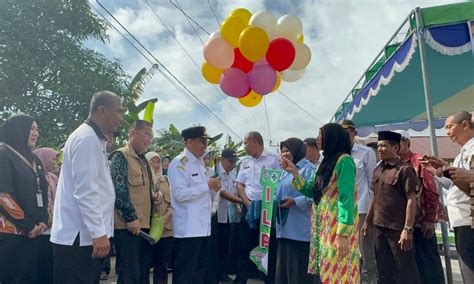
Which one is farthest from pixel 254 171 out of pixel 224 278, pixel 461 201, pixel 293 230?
pixel 461 201

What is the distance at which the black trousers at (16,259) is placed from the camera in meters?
2.99

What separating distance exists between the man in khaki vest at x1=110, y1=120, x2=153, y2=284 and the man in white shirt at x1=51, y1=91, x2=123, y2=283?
634 millimetres

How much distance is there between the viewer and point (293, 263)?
3.66m

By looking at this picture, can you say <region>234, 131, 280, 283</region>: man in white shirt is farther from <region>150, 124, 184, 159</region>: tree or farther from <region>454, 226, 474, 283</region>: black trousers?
<region>150, 124, 184, 159</region>: tree

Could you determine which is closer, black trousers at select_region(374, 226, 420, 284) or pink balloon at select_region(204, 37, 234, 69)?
black trousers at select_region(374, 226, 420, 284)

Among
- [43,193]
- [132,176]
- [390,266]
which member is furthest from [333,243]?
[43,193]

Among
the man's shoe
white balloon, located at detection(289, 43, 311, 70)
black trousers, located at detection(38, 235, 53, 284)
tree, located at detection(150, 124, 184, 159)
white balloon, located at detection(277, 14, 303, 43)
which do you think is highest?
tree, located at detection(150, 124, 184, 159)

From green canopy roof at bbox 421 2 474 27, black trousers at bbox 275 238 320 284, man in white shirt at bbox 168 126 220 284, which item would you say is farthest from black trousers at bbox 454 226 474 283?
man in white shirt at bbox 168 126 220 284

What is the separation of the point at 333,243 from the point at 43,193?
256cm

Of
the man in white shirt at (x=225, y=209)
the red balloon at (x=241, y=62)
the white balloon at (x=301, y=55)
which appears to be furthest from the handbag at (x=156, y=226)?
the white balloon at (x=301, y=55)

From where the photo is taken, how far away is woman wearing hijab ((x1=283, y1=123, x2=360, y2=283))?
2828 millimetres

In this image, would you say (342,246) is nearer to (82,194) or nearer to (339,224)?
(339,224)

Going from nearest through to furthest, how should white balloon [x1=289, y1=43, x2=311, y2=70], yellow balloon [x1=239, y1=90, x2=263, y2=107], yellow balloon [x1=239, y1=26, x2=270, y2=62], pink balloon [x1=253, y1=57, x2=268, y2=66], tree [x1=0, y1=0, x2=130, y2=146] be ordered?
yellow balloon [x1=239, y1=26, x2=270, y2=62], pink balloon [x1=253, y1=57, x2=268, y2=66], white balloon [x1=289, y1=43, x2=311, y2=70], yellow balloon [x1=239, y1=90, x2=263, y2=107], tree [x1=0, y1=0, x2=130, y2=146]

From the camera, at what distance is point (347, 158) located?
2959mm
